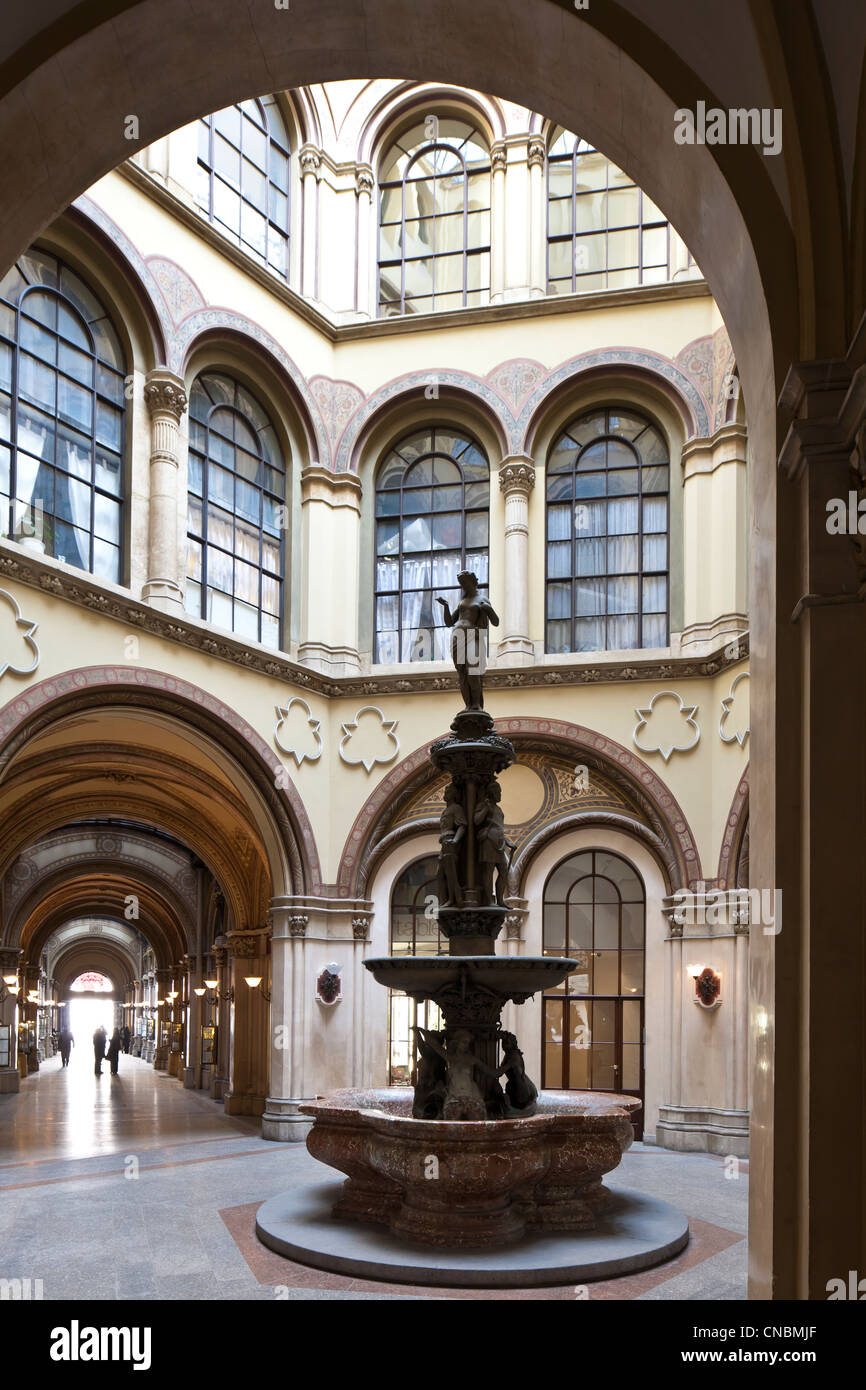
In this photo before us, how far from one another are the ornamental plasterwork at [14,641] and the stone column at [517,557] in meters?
7.20

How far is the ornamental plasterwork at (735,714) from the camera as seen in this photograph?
628 inches

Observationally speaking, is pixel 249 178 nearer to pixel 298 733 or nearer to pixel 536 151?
pixel 536 151

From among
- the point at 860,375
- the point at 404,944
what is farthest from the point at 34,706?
the point at 860,375

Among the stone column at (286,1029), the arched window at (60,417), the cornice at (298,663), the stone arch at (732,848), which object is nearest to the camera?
the cornice at (298,663)

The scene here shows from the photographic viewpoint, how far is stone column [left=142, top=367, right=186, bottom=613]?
1536 centimetres

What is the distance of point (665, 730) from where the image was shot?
1719cm

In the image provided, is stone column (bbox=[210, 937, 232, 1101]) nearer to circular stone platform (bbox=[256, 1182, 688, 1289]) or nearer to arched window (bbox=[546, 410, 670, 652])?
arched window (bbox=[546, 410, 670, 652])

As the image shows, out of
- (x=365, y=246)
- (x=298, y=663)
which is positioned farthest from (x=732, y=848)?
(x=365, y=246)

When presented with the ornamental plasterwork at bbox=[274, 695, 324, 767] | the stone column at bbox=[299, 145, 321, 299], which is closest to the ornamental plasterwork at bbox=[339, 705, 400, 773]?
the ornamental plasterwork at bbox=[274, 695, 324, 767]

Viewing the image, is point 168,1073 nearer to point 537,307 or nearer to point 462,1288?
point 537,307

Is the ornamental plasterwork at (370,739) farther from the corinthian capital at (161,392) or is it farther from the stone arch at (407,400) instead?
the corinthian capital at (161,392)

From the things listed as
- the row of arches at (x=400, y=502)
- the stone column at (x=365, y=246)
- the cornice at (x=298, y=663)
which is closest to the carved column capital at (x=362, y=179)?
the stone column at (x=365, y=246)

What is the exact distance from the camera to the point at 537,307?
1870 cm

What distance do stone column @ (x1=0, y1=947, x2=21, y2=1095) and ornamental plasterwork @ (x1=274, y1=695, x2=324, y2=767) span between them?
14011mm
